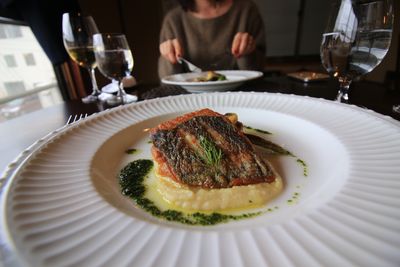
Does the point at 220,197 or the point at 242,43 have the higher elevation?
the point at 242,43

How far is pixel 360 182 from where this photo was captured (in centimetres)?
66

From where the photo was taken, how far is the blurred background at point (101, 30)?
3.42 metres

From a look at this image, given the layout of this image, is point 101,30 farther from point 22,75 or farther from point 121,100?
point 121,100

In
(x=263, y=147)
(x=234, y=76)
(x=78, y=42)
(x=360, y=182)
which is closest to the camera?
(x=360, y=182)

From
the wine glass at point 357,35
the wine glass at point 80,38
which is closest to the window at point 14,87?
the wine glass at point 80,38

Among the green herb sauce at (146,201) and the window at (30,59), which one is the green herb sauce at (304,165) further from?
the window at (30,59)

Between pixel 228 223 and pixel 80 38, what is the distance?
2.10m

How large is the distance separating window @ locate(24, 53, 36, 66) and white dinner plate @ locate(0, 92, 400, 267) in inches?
152

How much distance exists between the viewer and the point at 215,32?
147 inches

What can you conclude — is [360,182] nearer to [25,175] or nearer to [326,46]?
[25,175]

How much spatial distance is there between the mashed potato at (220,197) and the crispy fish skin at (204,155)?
0.09ft

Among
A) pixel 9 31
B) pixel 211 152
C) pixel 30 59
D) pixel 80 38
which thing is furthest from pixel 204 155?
pixel 30 59

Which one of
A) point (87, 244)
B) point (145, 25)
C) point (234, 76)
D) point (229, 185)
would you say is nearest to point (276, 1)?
point (145, 25)

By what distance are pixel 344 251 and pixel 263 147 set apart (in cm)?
72
